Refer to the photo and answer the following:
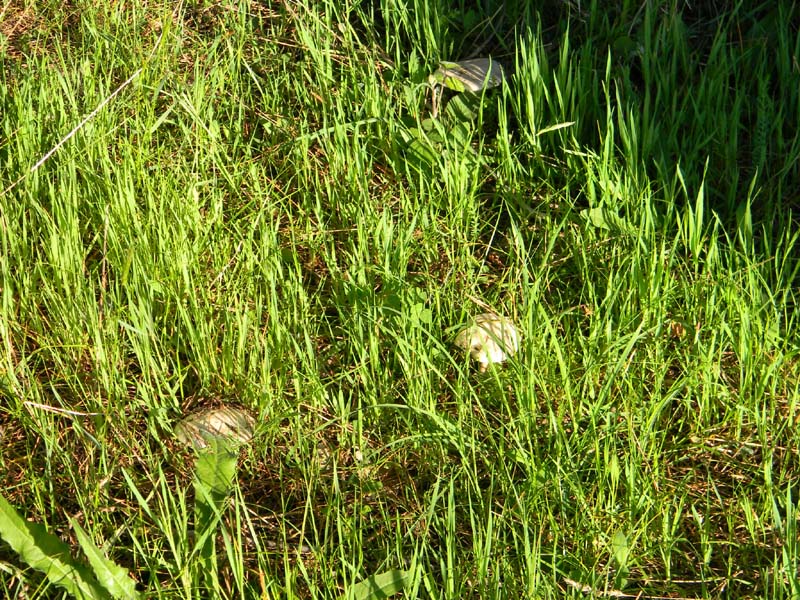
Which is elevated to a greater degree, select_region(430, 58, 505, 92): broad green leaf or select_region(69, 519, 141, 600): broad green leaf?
select_region(430, 58, 505, 92): broad green leaf

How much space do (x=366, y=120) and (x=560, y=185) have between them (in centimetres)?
59

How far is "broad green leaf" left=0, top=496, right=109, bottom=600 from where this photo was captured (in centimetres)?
174

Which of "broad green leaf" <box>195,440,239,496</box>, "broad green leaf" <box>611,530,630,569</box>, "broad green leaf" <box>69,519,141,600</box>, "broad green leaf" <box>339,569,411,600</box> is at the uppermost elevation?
"broad green leaf" <box>195,440,239,496</box>

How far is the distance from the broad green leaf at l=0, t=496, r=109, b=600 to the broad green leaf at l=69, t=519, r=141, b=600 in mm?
16

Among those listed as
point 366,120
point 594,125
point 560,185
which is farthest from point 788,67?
point 366,120

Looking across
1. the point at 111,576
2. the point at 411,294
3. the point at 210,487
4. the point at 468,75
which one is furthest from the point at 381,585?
the point at 468,75

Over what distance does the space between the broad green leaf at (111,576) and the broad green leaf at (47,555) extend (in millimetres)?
16

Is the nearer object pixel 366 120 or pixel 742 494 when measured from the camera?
pixel 742 494

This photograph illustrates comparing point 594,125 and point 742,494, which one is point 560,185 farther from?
point 742,494

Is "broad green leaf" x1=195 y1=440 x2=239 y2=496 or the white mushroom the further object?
the white mushroom

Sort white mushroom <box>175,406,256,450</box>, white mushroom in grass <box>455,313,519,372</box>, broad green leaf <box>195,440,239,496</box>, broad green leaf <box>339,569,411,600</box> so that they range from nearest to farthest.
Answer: broad green leaf <box>339,569,411,600</box> → broad green leaf <box>195,440,239,496</box> → white mushroom <box>175,406,256,450</box> → white mushroom in grass <box>455,313,519,372</box>

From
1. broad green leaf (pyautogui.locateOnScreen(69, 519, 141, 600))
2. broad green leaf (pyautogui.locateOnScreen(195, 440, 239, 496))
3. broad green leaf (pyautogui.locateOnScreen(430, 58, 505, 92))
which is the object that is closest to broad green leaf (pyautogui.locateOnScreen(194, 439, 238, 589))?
broad green leaf (pyautogui.locateOnScreen(195, 440, 239, 496))

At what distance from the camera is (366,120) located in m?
2.75

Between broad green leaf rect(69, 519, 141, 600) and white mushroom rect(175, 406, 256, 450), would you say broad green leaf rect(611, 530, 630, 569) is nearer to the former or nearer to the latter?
white mushroom rect(175, 406, 256, 450)
